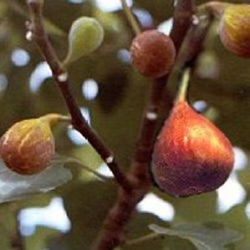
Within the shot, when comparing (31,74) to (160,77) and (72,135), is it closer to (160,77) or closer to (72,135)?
(72,135)

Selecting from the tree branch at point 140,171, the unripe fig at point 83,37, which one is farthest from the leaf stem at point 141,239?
the unripe fig at point 83,37

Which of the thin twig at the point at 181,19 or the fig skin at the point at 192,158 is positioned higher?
the thin twig at the point at 181,19

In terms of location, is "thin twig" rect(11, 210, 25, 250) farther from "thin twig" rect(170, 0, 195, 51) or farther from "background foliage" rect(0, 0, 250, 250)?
"thin twig" rect(170, 0, 195, 51)

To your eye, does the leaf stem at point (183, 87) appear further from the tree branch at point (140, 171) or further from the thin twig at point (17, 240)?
the thin twig at point (17, 240)

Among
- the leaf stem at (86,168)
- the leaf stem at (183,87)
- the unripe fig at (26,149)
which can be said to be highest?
the unripe fig at (26,149)

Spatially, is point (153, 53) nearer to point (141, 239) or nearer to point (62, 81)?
point (62, 81)

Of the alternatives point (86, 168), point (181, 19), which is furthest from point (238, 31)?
point (86, 168)
